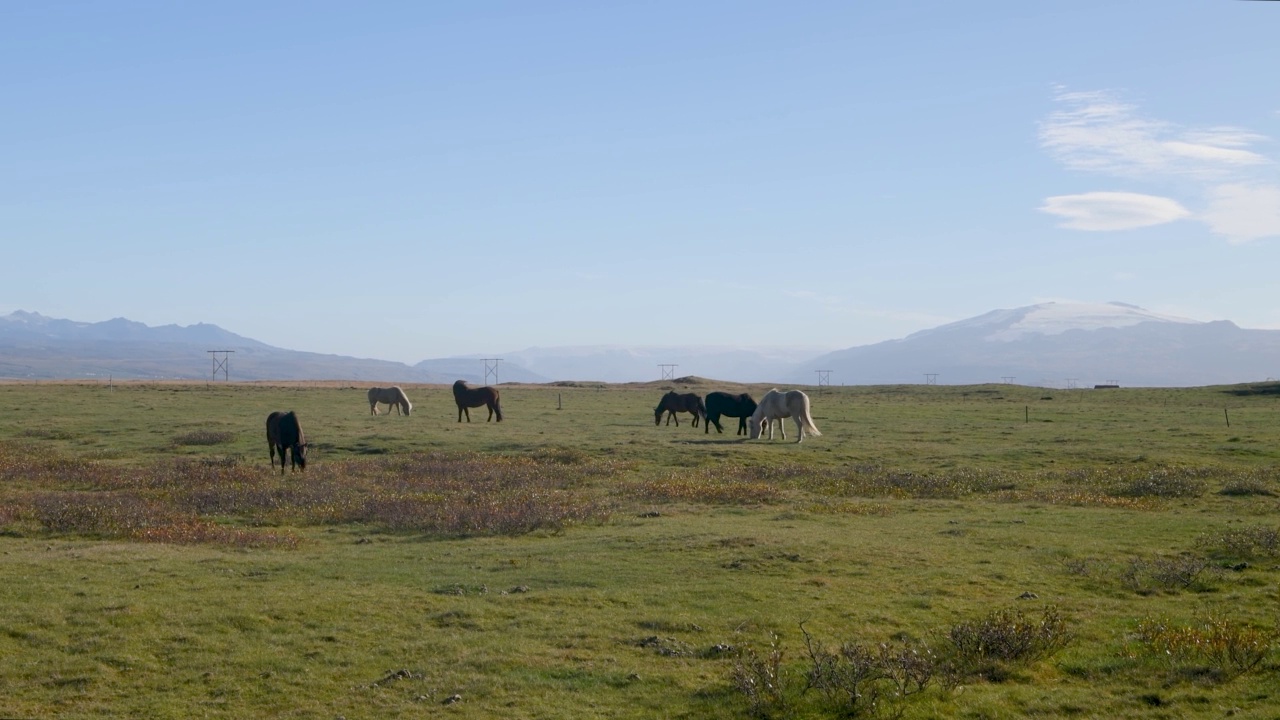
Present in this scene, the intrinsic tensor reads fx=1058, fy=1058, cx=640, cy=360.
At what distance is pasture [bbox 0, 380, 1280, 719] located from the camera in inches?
399

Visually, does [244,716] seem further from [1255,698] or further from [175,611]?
[1255,698]

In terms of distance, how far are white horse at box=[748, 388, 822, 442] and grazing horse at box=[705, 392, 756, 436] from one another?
2415 mm

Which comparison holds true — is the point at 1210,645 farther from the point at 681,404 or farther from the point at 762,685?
the point at 681,404

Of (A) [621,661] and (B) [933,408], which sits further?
(B) [933,408]

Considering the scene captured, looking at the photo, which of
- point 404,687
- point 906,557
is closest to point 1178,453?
point 906,557

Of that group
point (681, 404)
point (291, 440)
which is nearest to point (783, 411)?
point (681, 404)

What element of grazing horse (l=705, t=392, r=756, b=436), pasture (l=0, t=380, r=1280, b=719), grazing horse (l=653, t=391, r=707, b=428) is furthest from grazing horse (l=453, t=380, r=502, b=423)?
pasture (l=0, t=380, r=1280, b=719)

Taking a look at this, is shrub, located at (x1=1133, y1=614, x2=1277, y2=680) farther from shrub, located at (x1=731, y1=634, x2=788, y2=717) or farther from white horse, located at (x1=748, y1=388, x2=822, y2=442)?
white horse, located at (x1=748, y1=388, x2=822, y2=442)

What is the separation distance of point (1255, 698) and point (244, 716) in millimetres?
9232

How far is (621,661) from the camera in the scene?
11.2 metres

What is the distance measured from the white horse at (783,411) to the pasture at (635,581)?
455 centimetres

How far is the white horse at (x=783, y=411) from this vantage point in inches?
1490

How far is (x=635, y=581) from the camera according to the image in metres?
15.0

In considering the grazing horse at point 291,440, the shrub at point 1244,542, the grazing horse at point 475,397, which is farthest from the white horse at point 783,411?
the shrub at point 1244,542
